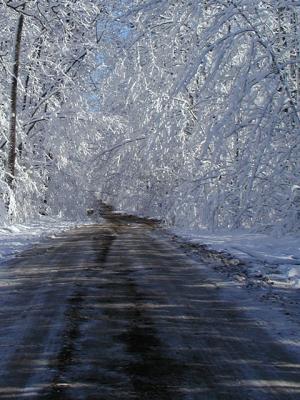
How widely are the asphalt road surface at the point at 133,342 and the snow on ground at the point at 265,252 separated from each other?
1.33 meters

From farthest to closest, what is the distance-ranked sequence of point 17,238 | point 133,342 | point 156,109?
point 156,109 < point 17,238 < point 133,342

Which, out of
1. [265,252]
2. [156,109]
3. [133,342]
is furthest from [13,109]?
[133,342]

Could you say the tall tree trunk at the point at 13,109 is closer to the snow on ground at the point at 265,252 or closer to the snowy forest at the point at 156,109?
the snowy forest at the point at 156,109

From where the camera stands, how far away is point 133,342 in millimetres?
5043

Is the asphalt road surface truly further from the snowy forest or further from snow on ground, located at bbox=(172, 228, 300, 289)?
the snowy forest

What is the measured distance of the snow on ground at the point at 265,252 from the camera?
9037mm

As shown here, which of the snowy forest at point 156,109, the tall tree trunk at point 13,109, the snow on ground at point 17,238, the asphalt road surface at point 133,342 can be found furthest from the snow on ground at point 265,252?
the tall tree trunk at point 13,109

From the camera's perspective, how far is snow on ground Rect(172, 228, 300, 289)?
9037 millimetres

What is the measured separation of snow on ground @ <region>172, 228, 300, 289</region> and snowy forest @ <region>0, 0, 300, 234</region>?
539 mm

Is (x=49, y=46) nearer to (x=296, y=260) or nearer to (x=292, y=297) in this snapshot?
(x=296, y=260)

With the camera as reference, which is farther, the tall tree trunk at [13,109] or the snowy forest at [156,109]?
the tall tree trunk at [13,109]

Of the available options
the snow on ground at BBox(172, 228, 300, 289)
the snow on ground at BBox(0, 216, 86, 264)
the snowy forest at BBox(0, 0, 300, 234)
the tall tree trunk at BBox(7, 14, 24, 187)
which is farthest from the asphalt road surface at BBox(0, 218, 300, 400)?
the tall tree trunk at BBox(7, 14, 24, 187)

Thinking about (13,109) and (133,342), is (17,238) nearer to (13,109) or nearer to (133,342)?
(13,109)

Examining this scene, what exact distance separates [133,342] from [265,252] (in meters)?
7.70
